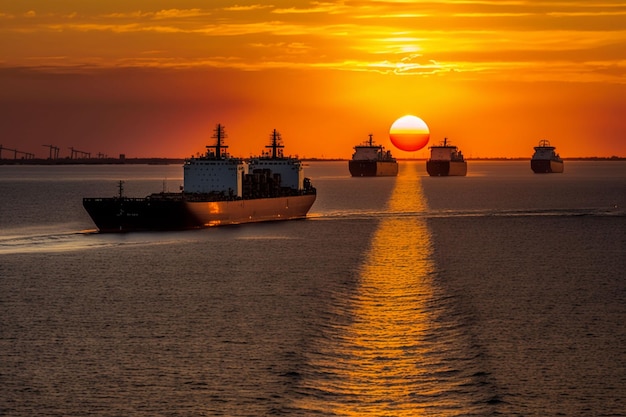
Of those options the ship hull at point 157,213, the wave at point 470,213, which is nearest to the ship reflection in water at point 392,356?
the ship hull at point 157,213

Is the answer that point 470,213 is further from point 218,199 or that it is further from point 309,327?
point 309,327

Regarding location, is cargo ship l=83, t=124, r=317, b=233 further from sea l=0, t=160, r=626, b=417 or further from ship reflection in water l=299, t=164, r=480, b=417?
ship reflection in water l=299, t=164, r=480, b=417

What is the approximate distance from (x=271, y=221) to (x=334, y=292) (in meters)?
53.4

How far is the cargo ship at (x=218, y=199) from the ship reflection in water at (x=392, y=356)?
1323 inches

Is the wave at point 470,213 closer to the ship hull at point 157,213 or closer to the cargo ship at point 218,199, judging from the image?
the cargo ship at point 218,199

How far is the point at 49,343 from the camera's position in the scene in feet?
111

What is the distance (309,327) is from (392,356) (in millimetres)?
6023

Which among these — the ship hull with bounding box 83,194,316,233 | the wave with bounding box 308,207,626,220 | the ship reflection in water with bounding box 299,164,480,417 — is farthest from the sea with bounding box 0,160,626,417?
the wave with bounding box 308,207,626,220

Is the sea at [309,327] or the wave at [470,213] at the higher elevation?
the wave at [470,213]

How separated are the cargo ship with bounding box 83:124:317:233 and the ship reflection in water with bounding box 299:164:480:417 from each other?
110ft

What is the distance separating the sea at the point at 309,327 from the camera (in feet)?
88.7

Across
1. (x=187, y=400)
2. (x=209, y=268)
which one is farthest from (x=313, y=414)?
(x=209, y=268)

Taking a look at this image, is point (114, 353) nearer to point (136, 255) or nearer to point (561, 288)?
point (561, 288)

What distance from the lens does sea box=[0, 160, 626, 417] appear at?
27031 millimetres
